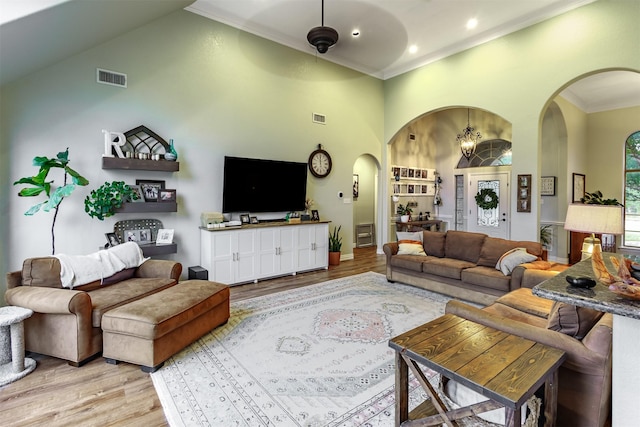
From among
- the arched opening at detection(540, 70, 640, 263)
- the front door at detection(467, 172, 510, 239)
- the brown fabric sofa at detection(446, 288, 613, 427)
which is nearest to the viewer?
the brown fabric sofa at detection(446, 288, 613, 427)

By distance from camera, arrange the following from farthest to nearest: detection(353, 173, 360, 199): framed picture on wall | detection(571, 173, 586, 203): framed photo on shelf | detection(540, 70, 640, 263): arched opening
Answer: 1. detection(353, 173, 360, 199): framed picture on wall
2. detection(571, 173, 586, 203): framed photo on shelf
3. detection(540, 70, 640, 263): arched opening

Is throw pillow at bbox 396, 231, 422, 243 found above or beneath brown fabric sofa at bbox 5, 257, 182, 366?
above

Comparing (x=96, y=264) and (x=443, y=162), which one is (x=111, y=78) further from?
(x=443, y=162)

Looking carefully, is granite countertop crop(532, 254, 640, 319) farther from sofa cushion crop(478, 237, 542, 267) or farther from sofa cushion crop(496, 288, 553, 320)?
sofa cushion crop(478, 237, 542, 267)

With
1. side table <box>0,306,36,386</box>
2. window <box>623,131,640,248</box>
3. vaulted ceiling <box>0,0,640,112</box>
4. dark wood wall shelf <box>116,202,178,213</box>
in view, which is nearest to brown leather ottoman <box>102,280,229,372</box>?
side table <box>0,306,36,386</box>

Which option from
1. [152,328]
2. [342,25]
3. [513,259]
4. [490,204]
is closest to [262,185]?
[342,25]

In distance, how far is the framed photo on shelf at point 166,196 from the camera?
14.5 ft

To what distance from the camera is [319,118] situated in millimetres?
6297

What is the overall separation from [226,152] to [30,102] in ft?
7.93

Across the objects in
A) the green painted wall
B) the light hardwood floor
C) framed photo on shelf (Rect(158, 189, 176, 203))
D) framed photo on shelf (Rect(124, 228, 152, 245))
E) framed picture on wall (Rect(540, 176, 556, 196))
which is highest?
the green painted wall

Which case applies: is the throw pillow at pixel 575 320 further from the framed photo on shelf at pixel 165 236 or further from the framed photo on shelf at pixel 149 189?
the framed photo on shelf at pixel 149 189

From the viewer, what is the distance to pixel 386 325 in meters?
3.34

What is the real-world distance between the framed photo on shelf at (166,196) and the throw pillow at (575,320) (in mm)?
4544

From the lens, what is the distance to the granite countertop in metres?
1.19
